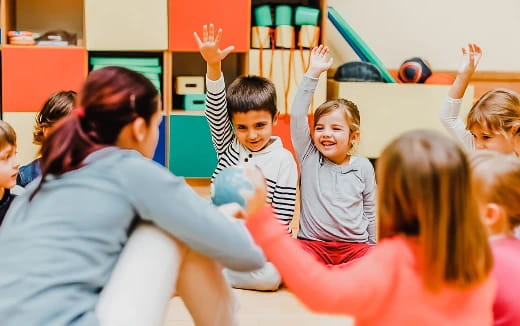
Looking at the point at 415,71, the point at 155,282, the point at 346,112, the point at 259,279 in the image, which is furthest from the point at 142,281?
the point at 415,71

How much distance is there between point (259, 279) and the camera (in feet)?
6.30

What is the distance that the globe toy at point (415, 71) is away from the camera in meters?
3.41

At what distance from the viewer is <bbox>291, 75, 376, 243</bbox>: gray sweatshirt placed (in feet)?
6.68

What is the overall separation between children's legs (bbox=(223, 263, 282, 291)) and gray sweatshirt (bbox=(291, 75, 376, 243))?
0.67 ft

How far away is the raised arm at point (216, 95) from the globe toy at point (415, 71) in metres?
1.57

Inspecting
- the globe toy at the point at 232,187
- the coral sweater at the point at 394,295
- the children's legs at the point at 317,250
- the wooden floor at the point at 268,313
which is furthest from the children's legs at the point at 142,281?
the children's legs at the point at 317,250

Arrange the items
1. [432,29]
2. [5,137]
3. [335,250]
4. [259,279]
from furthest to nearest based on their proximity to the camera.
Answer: [432,29], [335,250], [259,279], [5,137]

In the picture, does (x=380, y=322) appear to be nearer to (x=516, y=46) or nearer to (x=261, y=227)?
(x=261, y=227)

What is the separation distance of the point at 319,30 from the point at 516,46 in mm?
1218

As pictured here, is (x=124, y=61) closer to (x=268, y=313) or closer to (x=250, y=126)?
(x=250, y=126)

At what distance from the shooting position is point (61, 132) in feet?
3.73

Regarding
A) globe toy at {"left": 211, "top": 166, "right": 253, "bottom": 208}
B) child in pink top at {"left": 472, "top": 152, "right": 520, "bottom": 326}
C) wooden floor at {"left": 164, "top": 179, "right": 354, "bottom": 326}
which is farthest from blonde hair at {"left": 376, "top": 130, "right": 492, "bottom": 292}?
wooden floor at {"left": 164, "top": 179, "right": 354, "bottom": 326}

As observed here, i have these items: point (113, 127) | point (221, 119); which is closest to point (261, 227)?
point (113, 127)

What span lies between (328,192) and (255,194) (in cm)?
91
